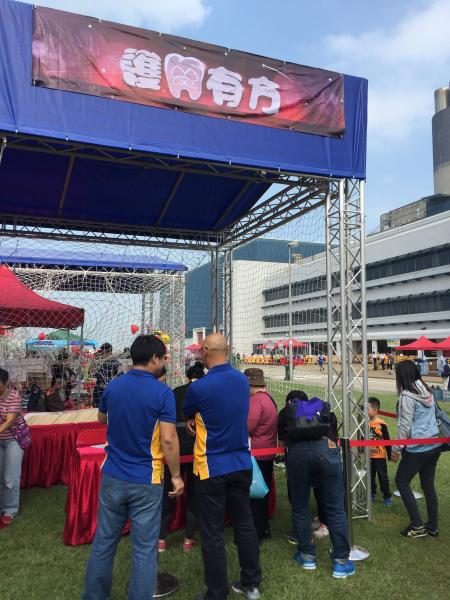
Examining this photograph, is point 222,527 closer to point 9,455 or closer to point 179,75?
point 9,455

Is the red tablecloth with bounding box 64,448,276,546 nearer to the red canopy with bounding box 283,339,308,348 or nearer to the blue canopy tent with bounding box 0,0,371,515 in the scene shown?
the blue canopy tent with bounding box 0,0,371,515

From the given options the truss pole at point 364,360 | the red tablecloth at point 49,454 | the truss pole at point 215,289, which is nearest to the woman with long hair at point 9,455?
the red tablecloth at point 49,454

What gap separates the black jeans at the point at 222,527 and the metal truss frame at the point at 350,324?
6.00ft

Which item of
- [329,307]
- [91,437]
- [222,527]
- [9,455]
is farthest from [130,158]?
[222,527]

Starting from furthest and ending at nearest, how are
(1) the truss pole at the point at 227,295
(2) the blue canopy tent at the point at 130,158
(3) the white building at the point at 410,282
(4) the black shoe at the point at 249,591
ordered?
(3) the white building at the point at 410,282
(1) the truss pole at the point at 227,295
(2) the blue canopy tent at the point at 130,158
(4) the black shoe at the point at 249,591

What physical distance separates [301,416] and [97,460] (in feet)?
6.14

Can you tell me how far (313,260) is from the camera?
893 cm

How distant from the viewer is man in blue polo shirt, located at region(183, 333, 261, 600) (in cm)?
273

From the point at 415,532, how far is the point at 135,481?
9.56ft

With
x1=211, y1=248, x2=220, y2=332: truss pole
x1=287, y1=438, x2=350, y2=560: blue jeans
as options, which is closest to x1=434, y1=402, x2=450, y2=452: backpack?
x1=287, y1=438, x2=350, y2=560: blue jeans

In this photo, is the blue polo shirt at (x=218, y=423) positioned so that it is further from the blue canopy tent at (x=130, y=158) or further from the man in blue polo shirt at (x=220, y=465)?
the blue canopy tent at (x=130, y=158)

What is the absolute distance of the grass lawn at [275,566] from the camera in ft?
9.97

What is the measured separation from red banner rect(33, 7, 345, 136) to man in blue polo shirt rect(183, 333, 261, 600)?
2.65m

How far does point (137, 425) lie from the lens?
8.05 ft
